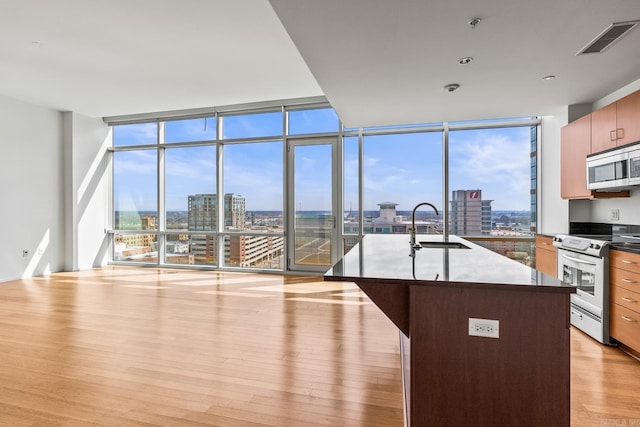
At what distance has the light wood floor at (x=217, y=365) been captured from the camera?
2012 millimetres

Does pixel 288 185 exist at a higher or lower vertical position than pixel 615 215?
higher

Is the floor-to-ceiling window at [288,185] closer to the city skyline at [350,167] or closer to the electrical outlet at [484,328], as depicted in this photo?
the city skyline at [350,167]

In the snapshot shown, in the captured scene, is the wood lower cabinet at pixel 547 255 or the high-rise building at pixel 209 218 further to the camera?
the high-rise building at pixel 209 218

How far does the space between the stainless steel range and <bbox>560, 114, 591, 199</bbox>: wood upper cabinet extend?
2.57 feet

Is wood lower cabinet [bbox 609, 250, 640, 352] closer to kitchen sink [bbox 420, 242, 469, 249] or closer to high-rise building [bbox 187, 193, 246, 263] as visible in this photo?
kitchen sink [bbox 420, 242, 469, 249]

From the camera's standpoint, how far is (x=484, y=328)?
1.41 m

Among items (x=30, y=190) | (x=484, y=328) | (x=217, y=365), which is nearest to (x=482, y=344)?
(x=484, y=328)

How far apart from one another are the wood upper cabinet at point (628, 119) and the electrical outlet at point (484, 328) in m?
2.90

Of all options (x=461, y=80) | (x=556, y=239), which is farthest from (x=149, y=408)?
(x=556, y=239)

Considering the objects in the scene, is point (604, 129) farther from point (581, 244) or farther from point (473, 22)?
point (473, 22)

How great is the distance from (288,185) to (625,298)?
4840mm

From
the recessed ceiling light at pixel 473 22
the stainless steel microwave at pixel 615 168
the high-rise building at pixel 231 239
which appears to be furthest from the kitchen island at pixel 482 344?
the high-rise building at pixel 231 239

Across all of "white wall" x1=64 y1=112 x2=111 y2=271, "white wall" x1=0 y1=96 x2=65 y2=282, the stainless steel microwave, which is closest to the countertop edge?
the stainless steel microwave

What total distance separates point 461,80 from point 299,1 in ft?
6.79
